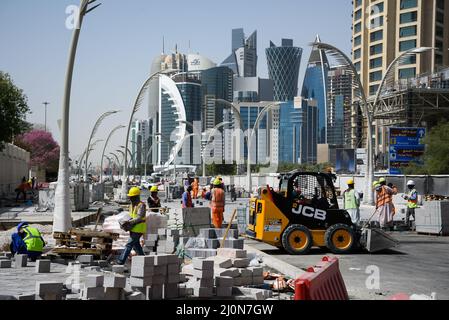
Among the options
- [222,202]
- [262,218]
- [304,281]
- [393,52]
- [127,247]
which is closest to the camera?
[304,281]

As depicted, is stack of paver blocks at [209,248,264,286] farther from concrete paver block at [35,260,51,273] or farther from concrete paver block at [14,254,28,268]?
concrete paver block at [14,254,28,268]

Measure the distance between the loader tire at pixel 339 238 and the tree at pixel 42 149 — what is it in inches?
3859

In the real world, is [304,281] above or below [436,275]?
above

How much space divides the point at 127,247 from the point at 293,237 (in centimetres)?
496

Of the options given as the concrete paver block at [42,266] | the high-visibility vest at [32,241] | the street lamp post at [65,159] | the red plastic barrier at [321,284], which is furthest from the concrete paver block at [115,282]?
the street lamp post at [65,159]

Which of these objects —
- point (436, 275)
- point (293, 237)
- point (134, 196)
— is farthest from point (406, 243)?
point (134, 196)

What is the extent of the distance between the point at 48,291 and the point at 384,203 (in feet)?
52.9

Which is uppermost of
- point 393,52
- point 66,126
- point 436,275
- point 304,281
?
point 393,52

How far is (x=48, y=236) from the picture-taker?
2023 cm

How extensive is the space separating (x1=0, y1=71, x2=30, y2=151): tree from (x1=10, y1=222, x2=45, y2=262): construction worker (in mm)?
31262

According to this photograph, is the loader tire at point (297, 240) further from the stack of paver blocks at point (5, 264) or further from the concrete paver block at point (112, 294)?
the concrete paver block at point (112, 294)
